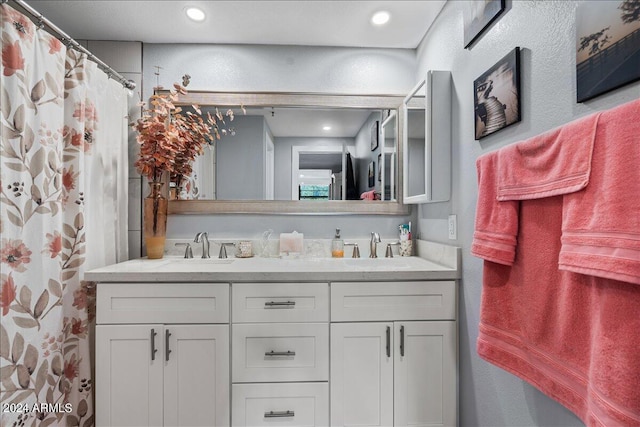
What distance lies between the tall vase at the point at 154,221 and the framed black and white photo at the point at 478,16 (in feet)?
5.95

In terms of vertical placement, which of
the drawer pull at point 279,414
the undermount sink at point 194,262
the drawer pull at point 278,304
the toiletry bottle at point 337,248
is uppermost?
the toiletry bottle at point 337,248

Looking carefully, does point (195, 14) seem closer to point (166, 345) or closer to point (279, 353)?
point (166, 345)

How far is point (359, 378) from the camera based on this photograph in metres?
1.39

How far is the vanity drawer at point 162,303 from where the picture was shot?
54.2 inches

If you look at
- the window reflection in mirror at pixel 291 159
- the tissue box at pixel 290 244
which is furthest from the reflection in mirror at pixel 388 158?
the tissue box at pixel 290 244

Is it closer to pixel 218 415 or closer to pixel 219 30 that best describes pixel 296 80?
pixel 219 30

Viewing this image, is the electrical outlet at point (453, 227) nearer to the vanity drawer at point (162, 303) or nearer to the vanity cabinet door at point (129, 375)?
the vanity drawer at point (162, 303)

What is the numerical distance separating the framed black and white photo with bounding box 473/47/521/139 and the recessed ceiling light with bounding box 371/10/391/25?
0.75m

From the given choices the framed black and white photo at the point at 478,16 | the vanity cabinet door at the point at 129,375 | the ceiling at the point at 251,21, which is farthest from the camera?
the ceiling at the point at 251,21

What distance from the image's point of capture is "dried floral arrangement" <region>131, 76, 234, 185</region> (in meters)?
1.70

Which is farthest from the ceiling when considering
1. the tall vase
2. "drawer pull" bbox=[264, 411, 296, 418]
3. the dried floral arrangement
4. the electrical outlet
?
"drawer pull" bbox=[264, 411, 296, 418]

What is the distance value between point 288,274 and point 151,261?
3.08 ft

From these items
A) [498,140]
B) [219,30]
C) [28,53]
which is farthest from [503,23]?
[28,53]

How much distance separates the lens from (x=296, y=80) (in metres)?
2.00
